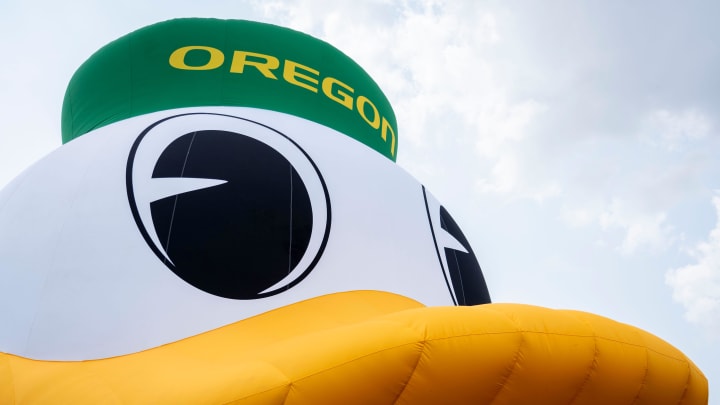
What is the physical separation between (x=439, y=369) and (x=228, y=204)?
178 cm

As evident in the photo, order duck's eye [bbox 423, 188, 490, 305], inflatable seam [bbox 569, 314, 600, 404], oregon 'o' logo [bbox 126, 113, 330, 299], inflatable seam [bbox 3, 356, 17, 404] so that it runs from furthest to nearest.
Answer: duck's eye [bbox 423, 188, 490, 305], oregon 'o' logo [bbox 126, 113, 330, 299], inflatable seam [bbox 3, 356, 17, 404], inflatable seam [bbox 569, 314, 600, 404]

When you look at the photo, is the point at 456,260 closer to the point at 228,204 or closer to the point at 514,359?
the point at 228,204

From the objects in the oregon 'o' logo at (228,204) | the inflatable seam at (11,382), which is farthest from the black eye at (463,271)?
the inflatable seam at (11,382)

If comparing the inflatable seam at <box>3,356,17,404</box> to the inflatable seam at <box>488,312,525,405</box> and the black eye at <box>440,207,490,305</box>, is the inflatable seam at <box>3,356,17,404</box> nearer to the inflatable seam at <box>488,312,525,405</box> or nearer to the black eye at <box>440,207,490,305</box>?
the inflatable seam at <box>488,312,525,405</box>

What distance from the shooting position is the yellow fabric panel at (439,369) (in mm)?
2293

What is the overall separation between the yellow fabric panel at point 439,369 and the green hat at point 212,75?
2752mm

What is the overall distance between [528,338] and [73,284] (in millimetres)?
2428

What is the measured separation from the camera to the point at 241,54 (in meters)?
5.18

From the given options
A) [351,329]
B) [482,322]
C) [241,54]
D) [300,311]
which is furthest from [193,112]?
[482,322]

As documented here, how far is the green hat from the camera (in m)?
5.04

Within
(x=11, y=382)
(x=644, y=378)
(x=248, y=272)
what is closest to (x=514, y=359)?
(x=644, y=378)

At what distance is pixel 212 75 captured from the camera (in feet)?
16.6

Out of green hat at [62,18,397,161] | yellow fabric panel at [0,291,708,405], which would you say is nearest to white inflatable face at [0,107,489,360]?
yellow fabric panel at [0,291,708,405]

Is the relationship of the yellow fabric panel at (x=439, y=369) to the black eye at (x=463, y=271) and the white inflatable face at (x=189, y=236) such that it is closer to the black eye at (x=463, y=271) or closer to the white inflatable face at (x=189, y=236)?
the white inflatable face at (x=189, y=236)
